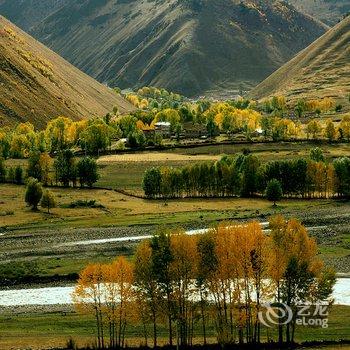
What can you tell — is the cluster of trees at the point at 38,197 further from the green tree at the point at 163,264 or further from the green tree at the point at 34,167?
the green tree at the point at 163,264

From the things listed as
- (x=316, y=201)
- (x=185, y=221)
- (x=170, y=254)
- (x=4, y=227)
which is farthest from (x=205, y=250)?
(x=316, y=201)

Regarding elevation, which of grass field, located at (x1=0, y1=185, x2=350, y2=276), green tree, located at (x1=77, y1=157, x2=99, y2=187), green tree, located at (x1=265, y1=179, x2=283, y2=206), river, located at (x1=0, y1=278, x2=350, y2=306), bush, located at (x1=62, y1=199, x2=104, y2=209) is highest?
green tree, located at (x1=77, y1=157, x2=99, y2=187)

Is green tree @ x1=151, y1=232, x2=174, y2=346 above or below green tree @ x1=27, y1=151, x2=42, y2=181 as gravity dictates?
below

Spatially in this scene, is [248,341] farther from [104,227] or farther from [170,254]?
[104,227]

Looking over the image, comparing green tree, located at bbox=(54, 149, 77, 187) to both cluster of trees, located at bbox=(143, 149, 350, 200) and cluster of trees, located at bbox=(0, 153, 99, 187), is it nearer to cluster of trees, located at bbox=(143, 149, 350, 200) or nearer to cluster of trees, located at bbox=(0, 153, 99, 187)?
cluster of trees, located at bbox=(0, 153, 99, 187)

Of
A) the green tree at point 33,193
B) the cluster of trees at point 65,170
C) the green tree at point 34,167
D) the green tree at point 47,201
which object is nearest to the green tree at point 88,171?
the cluster of trees at point 65,170

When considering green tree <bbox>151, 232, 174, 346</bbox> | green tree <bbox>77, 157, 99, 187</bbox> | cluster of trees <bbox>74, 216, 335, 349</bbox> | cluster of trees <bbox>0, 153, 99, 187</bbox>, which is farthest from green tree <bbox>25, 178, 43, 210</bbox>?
green tree <bbox>151, 232, 174, 346</bbox>
